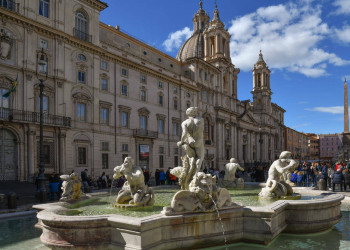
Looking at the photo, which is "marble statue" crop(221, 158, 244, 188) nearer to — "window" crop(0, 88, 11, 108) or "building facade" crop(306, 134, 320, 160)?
"window" crop(0, 88, 11, 108)

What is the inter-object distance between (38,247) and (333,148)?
139666mm

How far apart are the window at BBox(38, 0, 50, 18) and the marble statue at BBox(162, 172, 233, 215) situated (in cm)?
2251

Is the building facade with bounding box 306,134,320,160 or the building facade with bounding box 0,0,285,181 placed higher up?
the building facade with bounding box 0,0,285,181

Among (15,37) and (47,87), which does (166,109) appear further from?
(15,37)

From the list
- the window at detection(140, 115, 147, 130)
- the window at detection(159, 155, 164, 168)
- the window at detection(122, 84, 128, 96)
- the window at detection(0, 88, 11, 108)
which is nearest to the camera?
the window at detection(0, 88, 11, 108)

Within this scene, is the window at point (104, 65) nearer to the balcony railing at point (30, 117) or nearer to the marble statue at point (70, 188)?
the balcony railing at point (30, 117)

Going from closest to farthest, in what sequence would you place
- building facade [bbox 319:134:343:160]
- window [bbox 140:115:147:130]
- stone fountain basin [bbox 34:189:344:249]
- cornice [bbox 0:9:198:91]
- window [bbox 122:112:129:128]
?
stone fountain basin [bbox 34:189:344:249], cornice [bbox 0:9:198:91], window [bbox 122:112:129:128], window [bbox 140:115:147:130], building facade [bbox 319:134:343:160]

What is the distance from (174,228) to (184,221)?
21 centimetres

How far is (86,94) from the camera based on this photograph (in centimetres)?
2605

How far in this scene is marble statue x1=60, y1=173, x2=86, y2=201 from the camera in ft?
26.5

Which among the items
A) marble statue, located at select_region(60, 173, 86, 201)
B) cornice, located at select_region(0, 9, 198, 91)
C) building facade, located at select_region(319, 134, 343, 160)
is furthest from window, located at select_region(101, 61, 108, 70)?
building facade, located at select_region(319, 134, 343, 160)

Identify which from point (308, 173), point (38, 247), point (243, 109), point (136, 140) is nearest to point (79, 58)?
point (136, 140)

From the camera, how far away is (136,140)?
31.2 meters

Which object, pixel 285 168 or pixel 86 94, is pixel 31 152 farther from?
pixel 285 168
